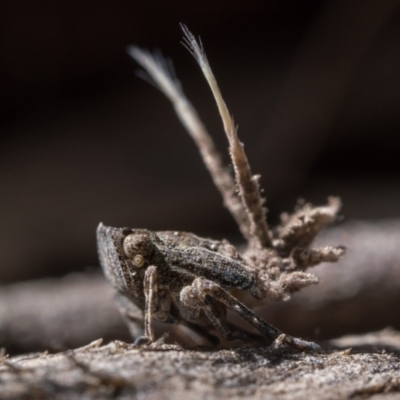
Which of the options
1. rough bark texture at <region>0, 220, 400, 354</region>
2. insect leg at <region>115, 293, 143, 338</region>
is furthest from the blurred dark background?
insect leg at <region>115, 293, 143, 338</region>

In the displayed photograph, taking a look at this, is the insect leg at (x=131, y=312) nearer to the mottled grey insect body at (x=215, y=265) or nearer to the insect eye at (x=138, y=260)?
the mottled grey insect body at (x=215, y=265)

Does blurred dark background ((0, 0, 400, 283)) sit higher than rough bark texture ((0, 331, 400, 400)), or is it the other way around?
blurred dark background ((0, 0, 400, 283))

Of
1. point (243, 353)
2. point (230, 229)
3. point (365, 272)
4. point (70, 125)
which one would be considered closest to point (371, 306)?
point (365, 272)

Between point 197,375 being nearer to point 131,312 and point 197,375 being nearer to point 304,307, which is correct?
point 131,312

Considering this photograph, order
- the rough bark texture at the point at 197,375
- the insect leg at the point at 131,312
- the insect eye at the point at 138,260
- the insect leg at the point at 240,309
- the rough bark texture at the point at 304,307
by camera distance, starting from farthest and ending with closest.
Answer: the rough bark texture at the point at 304,307 → the insect leg at the point at 131,312 → the insect eye at the point at 138,260 → the insect leg at the point at 240,309 → the rough bark texture at the point at 197,375

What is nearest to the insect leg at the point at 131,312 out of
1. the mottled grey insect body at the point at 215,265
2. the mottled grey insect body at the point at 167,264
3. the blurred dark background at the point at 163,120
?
the mottled grey insect body at the point at 215,265

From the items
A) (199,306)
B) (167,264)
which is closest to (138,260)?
(167,264)

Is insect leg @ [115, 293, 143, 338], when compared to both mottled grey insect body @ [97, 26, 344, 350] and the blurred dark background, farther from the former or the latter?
the blurred dark background
